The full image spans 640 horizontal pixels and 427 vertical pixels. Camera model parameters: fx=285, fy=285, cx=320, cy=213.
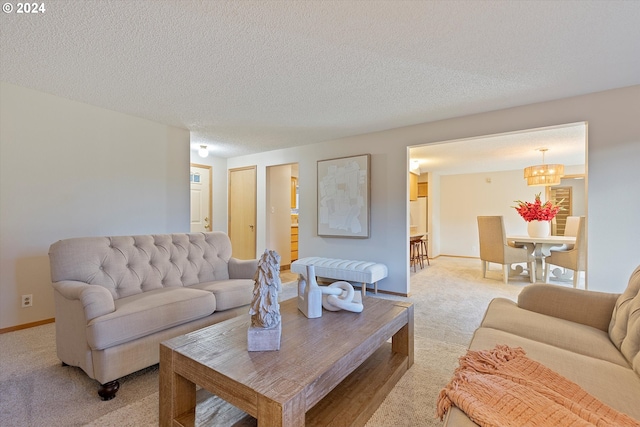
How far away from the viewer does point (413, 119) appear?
3605mm

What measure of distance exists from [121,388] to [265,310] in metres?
1.27

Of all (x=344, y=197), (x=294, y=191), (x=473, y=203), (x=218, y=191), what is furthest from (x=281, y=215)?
(x=473, y=203)

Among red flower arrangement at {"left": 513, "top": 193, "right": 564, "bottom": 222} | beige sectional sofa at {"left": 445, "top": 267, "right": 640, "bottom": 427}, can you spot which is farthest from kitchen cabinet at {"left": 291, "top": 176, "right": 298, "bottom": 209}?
beige sectional sofa at {"left": 445, "top": 267, "right": 640, "bottom": 427}

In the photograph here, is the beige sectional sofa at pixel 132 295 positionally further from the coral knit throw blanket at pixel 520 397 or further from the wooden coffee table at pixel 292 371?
the coral knit throw blanket at pixel 520 397

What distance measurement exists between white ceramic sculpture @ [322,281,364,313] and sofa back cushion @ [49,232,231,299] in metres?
1.45

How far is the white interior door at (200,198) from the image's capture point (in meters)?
5.41

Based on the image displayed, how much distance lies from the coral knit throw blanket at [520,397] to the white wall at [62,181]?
3.72m

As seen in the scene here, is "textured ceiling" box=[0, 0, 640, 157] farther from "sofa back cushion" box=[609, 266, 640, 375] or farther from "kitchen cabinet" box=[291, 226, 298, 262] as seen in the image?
"kitchen cabinet" box=[291, 226, 298, 262]

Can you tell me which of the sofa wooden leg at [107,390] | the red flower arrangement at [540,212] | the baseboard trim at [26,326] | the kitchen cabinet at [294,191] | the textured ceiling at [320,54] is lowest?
the baseboard trim at [26,326]

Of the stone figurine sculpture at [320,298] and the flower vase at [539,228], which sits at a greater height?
the flower vase at [539,228]

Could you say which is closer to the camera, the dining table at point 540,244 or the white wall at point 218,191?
the dining table at point 540,244

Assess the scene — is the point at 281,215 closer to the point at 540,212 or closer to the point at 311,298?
the point at 311,298

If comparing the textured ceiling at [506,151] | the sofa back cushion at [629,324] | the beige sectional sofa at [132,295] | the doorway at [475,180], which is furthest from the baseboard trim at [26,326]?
the doorway at [475,180]

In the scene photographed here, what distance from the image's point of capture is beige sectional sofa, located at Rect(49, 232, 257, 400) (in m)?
1.68
